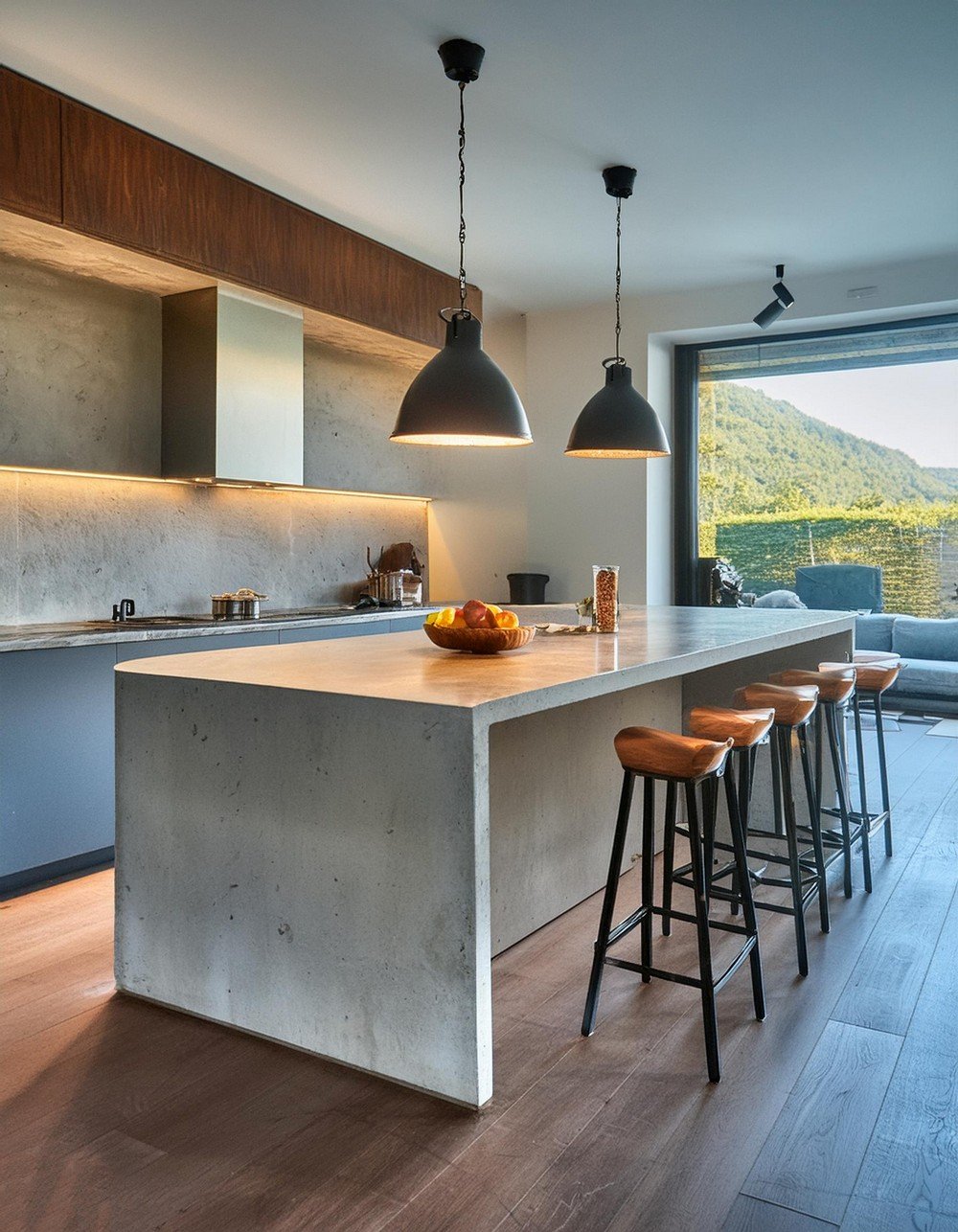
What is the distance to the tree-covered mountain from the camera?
21.8 ft

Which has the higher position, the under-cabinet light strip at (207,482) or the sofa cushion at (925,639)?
the under-cabinet light strip at (207,482)

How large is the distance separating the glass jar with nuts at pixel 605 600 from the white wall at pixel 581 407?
3436 millimetres

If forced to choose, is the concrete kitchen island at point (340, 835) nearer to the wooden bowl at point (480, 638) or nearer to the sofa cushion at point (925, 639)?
the wooden bowl at point (480, 638)

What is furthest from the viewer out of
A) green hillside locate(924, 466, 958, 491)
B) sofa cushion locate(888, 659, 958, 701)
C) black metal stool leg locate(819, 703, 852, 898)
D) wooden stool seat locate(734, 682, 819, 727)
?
green hillside locate(924, 466, 958, 491)

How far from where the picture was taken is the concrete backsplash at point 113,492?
4.14 meters

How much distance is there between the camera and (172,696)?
93.2 inches

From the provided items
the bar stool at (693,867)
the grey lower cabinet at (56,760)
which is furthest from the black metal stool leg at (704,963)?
the grey lower cabinet at (56,760)

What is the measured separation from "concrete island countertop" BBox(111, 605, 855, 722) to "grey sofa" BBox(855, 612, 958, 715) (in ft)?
11.2

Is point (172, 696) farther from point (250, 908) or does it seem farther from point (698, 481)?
point (698, 481)

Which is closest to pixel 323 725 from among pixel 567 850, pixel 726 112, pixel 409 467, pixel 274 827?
pixel 274 827

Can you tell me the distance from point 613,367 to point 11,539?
260cm

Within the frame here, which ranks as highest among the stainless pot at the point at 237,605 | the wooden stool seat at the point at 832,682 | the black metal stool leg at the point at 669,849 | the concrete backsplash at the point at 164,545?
the concrete backsplash at the point at 164,545

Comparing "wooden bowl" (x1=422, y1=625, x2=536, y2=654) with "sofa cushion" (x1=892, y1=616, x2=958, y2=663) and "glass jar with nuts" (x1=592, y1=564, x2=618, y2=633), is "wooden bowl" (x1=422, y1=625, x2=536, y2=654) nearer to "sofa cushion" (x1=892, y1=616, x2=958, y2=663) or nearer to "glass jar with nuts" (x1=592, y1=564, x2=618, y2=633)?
"glass jar with nuts" (x1=592, y1=564, x2=618, y2=633)

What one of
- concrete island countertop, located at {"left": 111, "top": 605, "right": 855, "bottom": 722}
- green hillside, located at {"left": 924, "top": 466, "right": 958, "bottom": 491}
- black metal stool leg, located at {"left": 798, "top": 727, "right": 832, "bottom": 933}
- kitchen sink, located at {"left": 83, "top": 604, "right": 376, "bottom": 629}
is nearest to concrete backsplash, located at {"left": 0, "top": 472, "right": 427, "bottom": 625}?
kitchen sink, located at {"left": 83, "top": 604, "right": 376, "bottom": 629}
